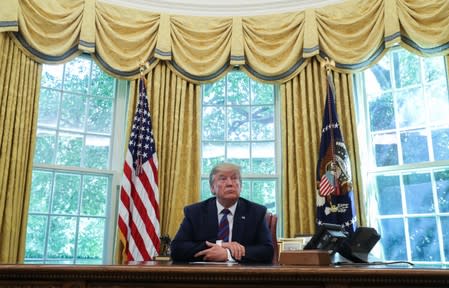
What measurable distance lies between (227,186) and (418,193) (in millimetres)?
2182

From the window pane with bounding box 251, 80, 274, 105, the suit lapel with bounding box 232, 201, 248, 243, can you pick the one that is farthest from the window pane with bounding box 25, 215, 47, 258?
the window pane with bounding box 251, 80, 274, 105

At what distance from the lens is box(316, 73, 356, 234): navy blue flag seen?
3.60m

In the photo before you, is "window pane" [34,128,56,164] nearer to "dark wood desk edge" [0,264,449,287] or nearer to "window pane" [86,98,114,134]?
"window pane" [86,98,114,134]

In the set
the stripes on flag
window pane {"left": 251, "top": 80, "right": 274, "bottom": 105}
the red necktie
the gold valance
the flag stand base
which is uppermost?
the gold valance

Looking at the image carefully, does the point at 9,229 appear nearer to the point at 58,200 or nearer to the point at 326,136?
the point at 58,200

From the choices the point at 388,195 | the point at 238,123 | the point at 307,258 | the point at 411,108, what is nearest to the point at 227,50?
the point at 238,123

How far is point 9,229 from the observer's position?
341 centimetres

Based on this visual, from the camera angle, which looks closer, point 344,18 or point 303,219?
point 303,219

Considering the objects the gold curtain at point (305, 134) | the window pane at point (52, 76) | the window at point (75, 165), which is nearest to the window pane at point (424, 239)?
the gold curtain at point (305, 134)

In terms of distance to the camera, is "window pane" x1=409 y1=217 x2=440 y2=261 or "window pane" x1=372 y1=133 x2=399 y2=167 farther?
"window pane" x1=372 y1=133 x2=399 y2=167

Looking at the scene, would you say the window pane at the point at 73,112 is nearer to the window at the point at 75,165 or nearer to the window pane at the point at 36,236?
the window at the point at 75,165

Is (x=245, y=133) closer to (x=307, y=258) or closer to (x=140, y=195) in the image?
(x=140, y=195)

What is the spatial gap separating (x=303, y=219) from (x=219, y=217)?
162 centimetres

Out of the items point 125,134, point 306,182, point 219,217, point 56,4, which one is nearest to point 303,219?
point 306,182
